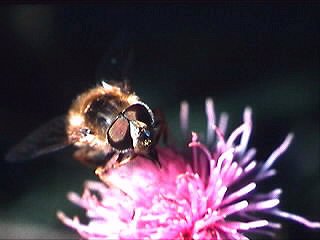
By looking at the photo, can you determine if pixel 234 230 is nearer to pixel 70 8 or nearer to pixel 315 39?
pixel 315 39

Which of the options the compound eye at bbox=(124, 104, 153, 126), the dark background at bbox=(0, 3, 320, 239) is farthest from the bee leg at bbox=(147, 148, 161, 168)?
the dark background at bbox=(0, 3, 320, 239)

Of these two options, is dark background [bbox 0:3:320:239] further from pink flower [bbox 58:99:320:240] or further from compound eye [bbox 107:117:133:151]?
compound eye [bbox 107:117:133:151]

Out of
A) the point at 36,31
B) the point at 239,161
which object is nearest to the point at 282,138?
the point at 239,161

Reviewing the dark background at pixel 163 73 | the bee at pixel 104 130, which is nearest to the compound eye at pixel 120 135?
the bee at pixel 104 130

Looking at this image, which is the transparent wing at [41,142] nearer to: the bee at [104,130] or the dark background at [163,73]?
the bee at [104,130]

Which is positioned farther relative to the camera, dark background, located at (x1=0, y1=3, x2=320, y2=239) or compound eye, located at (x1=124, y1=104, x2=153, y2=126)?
dark background, located at (x1=0, y1=3, x2=320, y2=239)

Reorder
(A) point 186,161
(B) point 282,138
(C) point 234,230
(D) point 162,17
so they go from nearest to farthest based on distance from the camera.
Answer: (C) point 234,230 < (A) point 186,161 < (B) point 282,138 < (D) point 162,17
